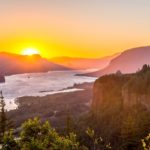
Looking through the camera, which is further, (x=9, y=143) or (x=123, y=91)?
(x=123, y=91)

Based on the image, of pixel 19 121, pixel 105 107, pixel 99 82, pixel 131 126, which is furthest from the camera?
pixel 19 121

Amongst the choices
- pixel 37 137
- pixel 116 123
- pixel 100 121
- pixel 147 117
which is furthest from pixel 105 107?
pixel 37 137

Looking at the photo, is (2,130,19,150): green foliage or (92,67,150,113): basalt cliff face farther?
(92,67,150,113): basalt cliff face

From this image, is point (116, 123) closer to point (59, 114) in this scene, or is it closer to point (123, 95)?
point (123, 95)

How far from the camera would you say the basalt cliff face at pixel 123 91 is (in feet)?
399

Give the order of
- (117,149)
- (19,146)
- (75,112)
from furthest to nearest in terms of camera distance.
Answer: (75,112), (117,149), (19,146)

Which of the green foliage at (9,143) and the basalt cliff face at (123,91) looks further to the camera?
the basalt cliff face at (123,91)

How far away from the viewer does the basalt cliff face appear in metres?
122

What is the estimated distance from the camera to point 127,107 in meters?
128

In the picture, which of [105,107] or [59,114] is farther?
[59,114]

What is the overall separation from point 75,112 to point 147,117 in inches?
3502

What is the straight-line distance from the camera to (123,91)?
432ft

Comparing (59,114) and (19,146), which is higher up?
(19,146)

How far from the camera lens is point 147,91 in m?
119
